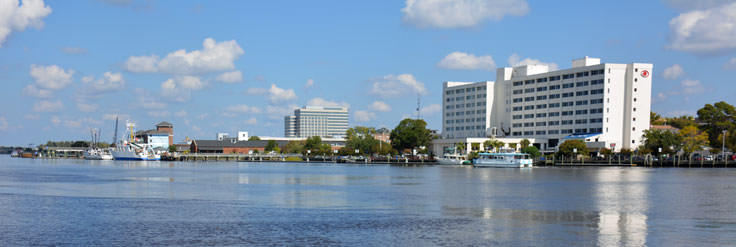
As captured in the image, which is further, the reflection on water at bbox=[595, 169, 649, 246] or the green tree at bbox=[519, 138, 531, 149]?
the green tree at bbox=[519, 138, 531, 149]

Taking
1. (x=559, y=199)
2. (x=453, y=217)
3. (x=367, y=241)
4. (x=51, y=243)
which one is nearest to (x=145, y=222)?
(x=51, y=243)

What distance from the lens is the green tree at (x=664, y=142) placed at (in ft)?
513

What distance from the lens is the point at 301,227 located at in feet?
117

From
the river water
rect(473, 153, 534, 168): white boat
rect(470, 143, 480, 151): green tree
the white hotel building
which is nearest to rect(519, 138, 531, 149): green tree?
the white hotel building

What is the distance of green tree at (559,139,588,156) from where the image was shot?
162250 mm

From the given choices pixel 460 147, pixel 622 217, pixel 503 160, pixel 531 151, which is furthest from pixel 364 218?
pixel 460 147

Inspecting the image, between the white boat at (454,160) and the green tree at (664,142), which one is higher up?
the green tree at (664,142)

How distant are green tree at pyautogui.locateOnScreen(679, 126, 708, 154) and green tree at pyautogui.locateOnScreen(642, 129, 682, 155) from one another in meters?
→ 1.96

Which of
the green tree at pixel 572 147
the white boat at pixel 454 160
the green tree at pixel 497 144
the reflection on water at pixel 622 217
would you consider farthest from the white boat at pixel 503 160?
the reflection on water at pixel 622 217

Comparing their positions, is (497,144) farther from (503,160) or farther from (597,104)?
(503,160)

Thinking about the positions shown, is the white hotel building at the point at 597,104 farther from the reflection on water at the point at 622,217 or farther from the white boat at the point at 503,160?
the reflection on water at the point at 622,217

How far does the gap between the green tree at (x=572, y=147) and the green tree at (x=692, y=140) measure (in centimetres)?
2172

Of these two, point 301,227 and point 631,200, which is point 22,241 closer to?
point 301,227

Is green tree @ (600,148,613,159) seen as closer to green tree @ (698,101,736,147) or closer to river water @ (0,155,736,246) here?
green tree @ (698,101,736,147)
